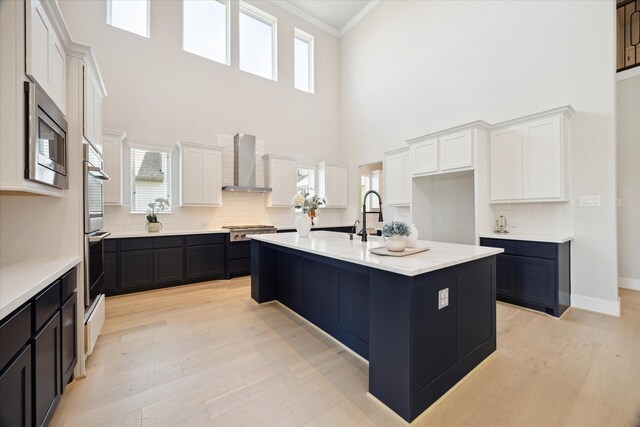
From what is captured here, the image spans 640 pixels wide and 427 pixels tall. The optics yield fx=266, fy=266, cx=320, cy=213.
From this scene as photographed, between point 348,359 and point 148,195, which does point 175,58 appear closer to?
point 148,195

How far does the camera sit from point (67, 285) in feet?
5.81

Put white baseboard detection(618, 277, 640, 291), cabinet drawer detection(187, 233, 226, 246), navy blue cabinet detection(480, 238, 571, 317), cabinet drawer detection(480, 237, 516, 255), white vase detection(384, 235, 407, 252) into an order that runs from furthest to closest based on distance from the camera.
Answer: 1. cabinet drawer detection(187, 233, 226, 246)
2. white baseboard detection(618, 277, 640, 291)
3. cabinet drawer detection(480, 237, 516, 255)
4. navy blue cabinet detection(480, 238, 571, 317)
5. white vase detection(384, 235, 407, 252)

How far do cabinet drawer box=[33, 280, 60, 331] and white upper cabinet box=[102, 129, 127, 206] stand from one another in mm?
2965

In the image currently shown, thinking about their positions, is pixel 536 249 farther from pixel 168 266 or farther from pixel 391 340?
pixel 168 266

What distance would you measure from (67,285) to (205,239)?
2.85 meters

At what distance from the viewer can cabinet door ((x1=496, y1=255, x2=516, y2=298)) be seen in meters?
3.40

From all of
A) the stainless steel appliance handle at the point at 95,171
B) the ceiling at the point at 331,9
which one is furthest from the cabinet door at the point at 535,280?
the ceiling at the point at 331,9

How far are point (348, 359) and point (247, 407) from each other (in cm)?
88

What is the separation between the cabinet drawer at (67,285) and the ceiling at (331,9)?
7093 millimetres

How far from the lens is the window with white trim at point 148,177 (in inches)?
181

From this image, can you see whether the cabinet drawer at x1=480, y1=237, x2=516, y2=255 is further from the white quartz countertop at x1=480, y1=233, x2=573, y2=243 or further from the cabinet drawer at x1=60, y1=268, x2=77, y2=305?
the cabinet drawer at x1=60, y1=268, x2=77, y2=305

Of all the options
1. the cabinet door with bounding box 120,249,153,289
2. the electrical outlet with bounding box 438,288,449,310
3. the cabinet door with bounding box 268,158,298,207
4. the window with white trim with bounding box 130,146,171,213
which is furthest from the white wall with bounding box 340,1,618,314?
the cabinet door with bounding box 120,249,153,289

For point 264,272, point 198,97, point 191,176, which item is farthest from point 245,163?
point 264,272

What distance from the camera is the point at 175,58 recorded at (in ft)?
16.5
